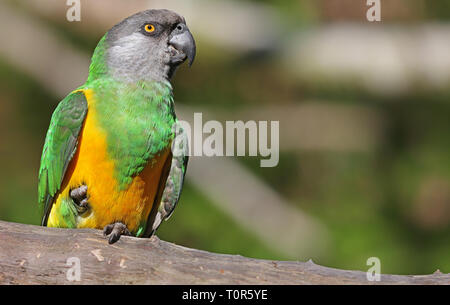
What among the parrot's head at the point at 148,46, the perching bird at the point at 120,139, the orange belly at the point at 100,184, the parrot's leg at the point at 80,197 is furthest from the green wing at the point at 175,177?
the parrot's leg at the point at 80,197

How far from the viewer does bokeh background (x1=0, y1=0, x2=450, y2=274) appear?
27.7 feet

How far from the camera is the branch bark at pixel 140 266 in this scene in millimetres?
3654

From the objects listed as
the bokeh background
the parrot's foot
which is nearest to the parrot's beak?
the parrot's foot

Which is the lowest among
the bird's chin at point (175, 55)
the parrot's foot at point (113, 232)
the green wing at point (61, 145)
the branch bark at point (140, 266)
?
the branch bark at point (140, 266)

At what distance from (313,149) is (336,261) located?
2.15 m

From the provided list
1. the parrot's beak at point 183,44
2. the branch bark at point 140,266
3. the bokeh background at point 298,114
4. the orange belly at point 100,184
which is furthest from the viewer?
the bokeh background at point 298,114

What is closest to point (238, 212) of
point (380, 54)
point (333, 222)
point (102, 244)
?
point (333, 222)

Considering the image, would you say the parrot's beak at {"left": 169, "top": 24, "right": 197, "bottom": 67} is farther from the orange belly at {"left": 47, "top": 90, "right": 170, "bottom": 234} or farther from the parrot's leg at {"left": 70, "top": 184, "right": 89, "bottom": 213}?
the parrot's leg at {"left": 70, "top": 184, "right": 89, "bottom": 213}

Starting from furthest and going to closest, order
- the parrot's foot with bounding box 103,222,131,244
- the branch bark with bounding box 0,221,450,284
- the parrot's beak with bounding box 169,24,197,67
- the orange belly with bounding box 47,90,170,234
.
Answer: the parrot's beak with bounding box 169,24,197,67
the orange belly with bounding box 47,90,170,234
the parrot's foot with bounding box 103,222,131,244
the branch bark with bounding box 0,221,450,284

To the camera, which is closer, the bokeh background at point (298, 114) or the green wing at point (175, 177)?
the green wing at point (175, 177)

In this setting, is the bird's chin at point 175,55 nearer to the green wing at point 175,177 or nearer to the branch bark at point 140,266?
the green wing at point 175,177

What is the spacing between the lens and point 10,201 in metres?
8.59

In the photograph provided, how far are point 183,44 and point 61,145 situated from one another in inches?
49.3
